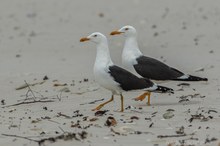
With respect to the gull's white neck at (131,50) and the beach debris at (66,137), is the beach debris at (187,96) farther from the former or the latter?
the beach debris at (66,137)

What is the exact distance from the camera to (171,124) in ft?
23.2

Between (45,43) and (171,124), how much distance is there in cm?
790

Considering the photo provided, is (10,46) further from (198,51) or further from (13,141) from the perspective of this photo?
(13,141)

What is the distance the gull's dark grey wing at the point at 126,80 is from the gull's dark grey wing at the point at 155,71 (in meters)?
0.69

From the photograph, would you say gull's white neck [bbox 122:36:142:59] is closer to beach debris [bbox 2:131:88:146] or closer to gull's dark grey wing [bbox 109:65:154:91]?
gull's dark grey wing [bbox 109:65:154:91]

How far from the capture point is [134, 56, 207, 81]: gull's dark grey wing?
904 centimetres

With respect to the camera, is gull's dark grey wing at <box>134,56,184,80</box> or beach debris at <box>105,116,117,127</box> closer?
beach debris at <box>105,116,117,127</box>

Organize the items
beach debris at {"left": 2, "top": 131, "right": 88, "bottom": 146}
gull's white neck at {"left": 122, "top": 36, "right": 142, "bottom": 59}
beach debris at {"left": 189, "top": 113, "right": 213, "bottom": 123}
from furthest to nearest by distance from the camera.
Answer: gull's white neck at {"left": 122, "top": 36, "right": 142, "bottom": 59} → beach debris at {"left": 189, "top": 113, "right": 213, "bottom": 123} → beach debris at {"left": 2, "top": 131, "right": 88, "bottom": 146}

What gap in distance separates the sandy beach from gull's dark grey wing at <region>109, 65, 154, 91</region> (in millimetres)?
281

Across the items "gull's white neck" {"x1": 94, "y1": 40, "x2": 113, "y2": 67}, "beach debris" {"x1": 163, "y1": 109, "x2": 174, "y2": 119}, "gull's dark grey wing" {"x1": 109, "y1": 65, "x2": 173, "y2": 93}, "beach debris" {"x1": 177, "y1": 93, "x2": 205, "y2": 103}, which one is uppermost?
"gull's white neck" {"x1": 94, "y1": 40, "x2": 113, "y2": 67}

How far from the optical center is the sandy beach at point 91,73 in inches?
264

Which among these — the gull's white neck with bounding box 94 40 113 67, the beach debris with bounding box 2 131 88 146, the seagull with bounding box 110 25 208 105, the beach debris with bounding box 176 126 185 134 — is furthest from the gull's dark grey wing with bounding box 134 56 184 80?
the beach debris with bounding box 2 131 88 146

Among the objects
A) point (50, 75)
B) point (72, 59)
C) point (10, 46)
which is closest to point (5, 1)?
point (10, 46)

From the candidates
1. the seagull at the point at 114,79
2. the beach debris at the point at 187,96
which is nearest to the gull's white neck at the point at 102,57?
the seagull at the point at 114,79
